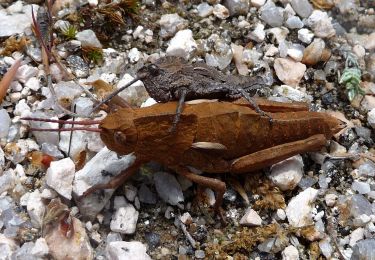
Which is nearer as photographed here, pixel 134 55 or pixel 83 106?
pixel 83 106

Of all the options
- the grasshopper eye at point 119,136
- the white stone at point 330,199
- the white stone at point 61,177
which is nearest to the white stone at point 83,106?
the white stone at point 61,177

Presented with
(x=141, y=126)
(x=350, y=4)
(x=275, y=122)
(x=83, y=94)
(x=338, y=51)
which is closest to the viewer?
(x=141, y=126)

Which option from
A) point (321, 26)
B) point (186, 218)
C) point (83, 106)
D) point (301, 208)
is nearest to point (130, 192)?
point (186, 218)

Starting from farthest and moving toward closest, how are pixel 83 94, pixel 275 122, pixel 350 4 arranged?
pixel 350 4 < pixel 83 94 < pixel 275 122

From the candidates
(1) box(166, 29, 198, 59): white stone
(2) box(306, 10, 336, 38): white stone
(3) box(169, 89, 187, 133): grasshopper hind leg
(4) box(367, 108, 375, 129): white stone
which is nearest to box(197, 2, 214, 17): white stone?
(1) box(166, 29, 198, 59): white stone

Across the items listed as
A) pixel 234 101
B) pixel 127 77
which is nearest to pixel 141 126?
pixel 234 101

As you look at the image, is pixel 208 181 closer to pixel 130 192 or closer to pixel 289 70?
pixel 130 192

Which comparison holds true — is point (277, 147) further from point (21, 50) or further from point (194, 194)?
point (21, 50)
